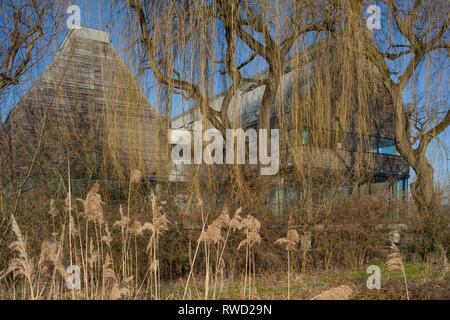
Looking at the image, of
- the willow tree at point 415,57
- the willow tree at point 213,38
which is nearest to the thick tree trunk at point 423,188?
the willow tree at point 415,57

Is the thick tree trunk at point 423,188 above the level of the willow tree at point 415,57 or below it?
below

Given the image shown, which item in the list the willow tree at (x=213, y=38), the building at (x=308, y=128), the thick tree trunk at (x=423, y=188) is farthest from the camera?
the thick tree trunk at (x=423, y=188)

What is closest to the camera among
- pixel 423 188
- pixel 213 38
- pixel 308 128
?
pixel 213 38

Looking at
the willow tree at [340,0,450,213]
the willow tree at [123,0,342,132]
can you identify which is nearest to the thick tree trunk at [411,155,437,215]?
the willow tree at [340,0,450,213]

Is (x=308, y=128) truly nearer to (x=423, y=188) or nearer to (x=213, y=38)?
(x=213, y=38)

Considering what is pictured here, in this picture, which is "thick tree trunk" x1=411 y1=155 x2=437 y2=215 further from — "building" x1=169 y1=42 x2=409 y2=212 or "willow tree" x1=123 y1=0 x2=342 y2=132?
"willow tree" x1=123 y1=0 x2=342 y2=132

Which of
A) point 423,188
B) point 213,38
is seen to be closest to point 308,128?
point 213,38

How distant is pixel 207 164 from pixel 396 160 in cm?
1297

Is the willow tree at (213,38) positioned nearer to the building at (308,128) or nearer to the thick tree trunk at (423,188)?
the building at (308,128)

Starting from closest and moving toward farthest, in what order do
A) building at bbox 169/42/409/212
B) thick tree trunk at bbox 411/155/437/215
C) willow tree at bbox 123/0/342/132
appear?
willow tree at bbox 123/0/342/132 < building at bbox 169/42/409/212 < thick tree trunk at bbox 411/155/437/215

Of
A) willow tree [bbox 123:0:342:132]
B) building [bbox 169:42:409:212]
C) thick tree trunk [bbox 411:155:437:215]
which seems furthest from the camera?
thick tree trunk [bbox 411:155:437:215]

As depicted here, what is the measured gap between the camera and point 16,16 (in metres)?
4.00
